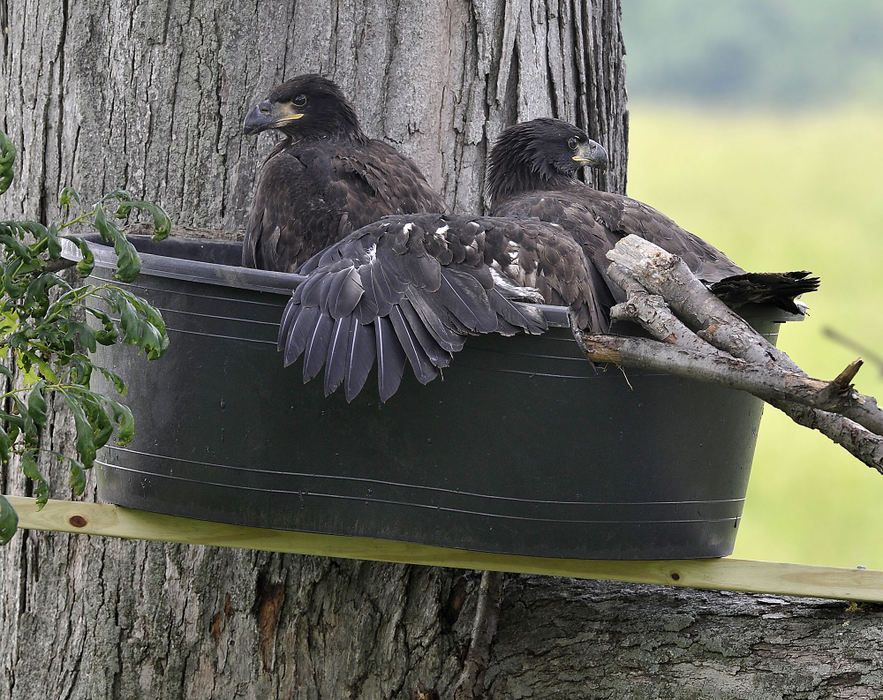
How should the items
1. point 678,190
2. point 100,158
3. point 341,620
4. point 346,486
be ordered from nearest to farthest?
point 346,486, point 341,620, point 100,158, point 678,190

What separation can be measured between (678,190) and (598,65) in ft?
21.5

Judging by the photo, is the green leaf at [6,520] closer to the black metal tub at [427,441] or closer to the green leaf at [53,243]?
the green leaf at [53,243]

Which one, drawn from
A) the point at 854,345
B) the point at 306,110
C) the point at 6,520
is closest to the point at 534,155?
the point at 306,110

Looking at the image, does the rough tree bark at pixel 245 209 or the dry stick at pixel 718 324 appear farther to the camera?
the rough tree bark at pixel 245 209

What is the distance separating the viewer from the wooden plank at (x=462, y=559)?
1.70 metres

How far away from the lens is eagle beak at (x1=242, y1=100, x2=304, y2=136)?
7.51ft

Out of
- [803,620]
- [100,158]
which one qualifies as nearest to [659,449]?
[803,620]

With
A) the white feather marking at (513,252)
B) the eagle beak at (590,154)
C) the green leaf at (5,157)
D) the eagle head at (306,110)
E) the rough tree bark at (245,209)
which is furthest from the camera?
the eagle beak at (590,154)

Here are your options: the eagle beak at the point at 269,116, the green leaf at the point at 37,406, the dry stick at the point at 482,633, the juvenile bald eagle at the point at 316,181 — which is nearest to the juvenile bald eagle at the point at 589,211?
the juvenile bald eagle at the point at 316,181

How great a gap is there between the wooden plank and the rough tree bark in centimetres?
14

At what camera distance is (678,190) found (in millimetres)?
8945

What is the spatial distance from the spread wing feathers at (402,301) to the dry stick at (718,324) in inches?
6.5

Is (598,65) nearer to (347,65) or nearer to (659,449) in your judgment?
(347,65)

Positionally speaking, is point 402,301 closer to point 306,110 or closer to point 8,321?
point 8,321
